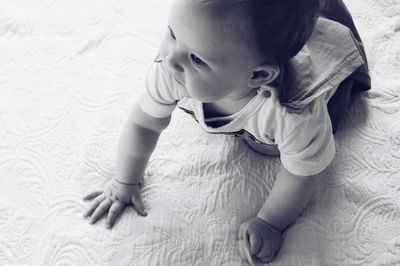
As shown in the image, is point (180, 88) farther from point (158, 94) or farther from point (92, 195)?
point (92, 195)

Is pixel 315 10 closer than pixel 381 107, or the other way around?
pixel 315 10

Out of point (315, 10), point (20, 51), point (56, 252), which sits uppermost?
point (315, 10)

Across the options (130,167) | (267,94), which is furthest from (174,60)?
(130,167)

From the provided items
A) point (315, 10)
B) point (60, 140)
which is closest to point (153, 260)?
point (60, 140)

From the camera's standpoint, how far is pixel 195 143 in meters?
0.75

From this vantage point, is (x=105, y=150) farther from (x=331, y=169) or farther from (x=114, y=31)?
(x=331, y=169)

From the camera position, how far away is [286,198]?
0.66m

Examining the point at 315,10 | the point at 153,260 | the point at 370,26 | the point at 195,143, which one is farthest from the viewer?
the point at 370,26

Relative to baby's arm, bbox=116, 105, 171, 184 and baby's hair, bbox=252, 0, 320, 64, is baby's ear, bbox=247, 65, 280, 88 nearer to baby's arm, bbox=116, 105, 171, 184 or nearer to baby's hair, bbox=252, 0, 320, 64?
baby's hair, bbox=252, 0, 320, 64

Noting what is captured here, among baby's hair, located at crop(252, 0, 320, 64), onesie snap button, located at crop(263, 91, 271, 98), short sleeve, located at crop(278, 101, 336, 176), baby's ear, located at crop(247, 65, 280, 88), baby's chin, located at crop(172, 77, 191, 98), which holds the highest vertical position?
baby's hair, located at crop(252, 0, 320, 64)

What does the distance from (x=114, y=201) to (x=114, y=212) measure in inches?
0.7

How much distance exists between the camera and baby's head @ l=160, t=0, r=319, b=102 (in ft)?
1.45

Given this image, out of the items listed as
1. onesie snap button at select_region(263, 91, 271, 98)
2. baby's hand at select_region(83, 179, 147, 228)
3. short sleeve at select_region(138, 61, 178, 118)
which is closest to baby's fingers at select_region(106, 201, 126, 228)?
baby's hand at select_region(83, 179, 147, 228)

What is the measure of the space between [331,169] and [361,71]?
15 centimetres
